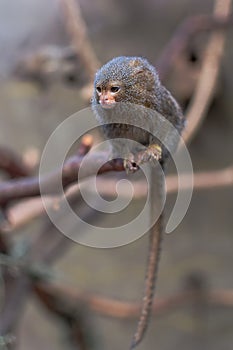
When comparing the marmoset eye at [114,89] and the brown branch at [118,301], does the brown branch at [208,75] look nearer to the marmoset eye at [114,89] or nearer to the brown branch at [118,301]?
the brown branch at [118,301]

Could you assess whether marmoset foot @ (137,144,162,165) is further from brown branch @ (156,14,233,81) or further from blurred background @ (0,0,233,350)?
blurred background @ (0,0,233,350)

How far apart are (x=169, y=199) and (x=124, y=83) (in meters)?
1.45

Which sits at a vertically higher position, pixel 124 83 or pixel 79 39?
pixel 79 39

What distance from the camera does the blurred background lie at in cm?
229

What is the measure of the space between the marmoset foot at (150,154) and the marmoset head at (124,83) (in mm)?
84

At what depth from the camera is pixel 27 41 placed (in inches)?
88.9

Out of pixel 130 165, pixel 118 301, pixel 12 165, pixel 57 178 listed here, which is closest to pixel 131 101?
pixel 130 165

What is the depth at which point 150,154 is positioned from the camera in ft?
3.04

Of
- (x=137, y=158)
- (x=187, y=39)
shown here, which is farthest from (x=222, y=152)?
(x=137, y=158)

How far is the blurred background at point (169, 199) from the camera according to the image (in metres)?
2.29

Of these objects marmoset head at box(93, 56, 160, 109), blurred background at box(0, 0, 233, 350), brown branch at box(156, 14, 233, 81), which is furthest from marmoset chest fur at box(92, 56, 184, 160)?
blurred background at box(0, 0, 233, 350)

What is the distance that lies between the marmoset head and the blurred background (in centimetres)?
138

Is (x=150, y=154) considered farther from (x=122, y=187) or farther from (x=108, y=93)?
(x=122, y=187)

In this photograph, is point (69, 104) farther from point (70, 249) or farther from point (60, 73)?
point (70, 249)
